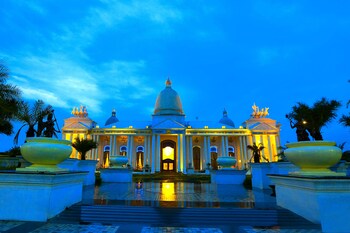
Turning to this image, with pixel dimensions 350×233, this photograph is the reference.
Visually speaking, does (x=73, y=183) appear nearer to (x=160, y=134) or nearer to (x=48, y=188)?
(x=48, y=188)

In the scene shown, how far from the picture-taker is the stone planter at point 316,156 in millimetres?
8273

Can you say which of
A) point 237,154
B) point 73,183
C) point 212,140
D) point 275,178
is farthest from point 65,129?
point 275,178

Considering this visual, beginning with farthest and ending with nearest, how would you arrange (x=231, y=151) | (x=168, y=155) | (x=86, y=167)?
(x=231, y=151), (x=168, y=155), (x=86, y=167)

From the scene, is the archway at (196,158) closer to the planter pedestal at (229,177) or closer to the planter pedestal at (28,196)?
the planter pedestal at (229,177)

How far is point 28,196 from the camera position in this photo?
812 centimetres

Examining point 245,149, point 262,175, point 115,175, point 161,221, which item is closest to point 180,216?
point 161,221

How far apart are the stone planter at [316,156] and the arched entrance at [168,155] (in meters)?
48.7

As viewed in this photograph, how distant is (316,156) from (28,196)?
34.3ft

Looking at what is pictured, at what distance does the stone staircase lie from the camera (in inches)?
311

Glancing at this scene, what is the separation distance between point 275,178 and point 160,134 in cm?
4504

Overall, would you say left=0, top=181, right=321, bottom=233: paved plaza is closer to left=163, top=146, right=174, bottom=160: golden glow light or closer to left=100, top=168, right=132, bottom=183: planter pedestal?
left=100, top=168, right=132, bottom=183: planter pedestal

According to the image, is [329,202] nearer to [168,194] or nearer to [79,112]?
[168,194]

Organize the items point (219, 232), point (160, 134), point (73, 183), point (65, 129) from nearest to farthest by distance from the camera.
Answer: point (219, 232)
point (73, 183)
point (160, 134)
point (65, 129)

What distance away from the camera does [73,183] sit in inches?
386
